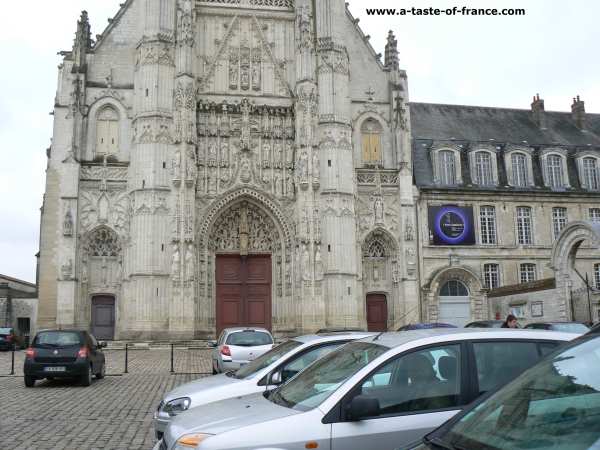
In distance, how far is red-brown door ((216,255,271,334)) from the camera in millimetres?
32781

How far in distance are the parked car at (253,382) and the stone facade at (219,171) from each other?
21498mm

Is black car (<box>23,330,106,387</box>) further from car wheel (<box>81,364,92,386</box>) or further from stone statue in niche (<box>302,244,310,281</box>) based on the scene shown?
stone statue in niche (<box>302,244,310,281</box>)

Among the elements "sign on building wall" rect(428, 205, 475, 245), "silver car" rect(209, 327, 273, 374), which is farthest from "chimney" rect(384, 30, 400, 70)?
"silver car" rect(209, 327, 273, 374)

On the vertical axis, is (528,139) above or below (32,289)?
above

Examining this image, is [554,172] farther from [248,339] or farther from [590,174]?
[248,339]

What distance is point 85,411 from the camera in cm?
1149

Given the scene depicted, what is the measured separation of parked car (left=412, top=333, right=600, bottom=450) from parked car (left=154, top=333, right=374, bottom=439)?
5041 mm

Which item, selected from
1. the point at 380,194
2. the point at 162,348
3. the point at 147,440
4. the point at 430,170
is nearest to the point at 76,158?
the point at 162,348

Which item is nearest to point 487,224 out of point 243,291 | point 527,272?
point 527,272

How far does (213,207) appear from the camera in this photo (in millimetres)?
31938

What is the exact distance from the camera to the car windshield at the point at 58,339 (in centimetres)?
1558

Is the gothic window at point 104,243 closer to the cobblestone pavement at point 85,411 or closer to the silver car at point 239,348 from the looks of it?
the cobblestone pavement at point 85,411

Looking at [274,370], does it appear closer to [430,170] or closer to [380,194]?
[380,194]

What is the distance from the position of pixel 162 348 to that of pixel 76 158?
10.3 metres
